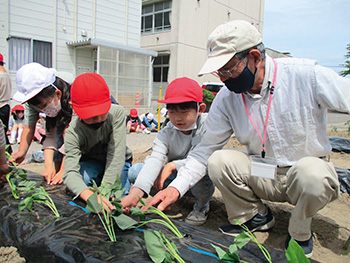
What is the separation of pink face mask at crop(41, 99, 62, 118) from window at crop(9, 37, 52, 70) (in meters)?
7.82

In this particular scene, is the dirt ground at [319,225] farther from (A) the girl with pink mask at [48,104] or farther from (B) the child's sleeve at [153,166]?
(A) the girl with pink mask at [48,104]

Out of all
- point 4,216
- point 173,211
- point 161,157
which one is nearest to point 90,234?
point 4,216

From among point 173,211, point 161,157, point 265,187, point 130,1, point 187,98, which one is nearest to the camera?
point 265,187

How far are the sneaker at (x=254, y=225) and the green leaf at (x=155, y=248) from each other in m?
0.79

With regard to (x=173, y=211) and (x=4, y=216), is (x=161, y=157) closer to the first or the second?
(x=173, y=211)

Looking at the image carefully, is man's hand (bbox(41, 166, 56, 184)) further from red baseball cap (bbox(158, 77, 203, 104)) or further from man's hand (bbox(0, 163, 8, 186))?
red baseball cap (bbox(158, 77, 203, 104))

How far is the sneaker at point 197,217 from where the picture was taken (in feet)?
7.01

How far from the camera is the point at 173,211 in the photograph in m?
2.45

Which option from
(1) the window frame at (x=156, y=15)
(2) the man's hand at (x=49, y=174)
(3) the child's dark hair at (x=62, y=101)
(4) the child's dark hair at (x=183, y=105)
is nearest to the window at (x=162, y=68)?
(1) the window frame at (x=156, y=15)

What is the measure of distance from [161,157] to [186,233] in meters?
0.79

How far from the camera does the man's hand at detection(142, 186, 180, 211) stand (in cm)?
176

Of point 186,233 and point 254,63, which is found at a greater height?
point 254,63

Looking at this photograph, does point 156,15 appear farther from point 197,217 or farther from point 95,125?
point 197,217

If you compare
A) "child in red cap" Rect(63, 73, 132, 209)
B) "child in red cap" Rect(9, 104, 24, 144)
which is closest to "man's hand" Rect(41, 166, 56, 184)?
"child in red cap" Rect(63, 73, 132, 209)
